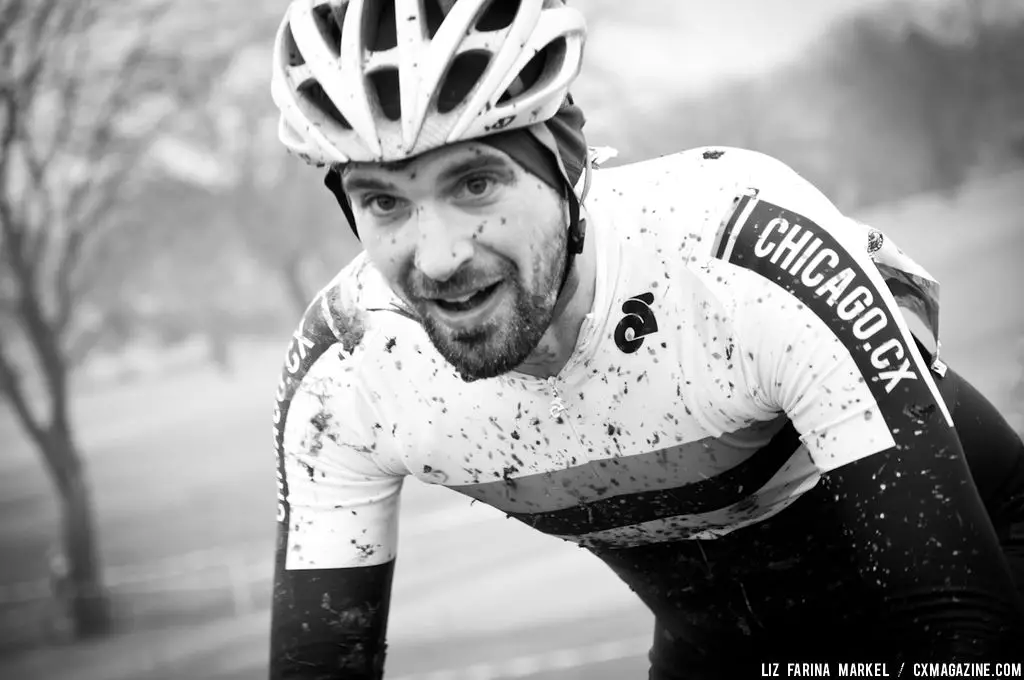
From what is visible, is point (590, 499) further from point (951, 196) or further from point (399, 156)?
point (951, 196)

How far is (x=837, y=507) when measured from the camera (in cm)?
201

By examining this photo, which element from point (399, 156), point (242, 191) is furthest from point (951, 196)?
point (399, 156)

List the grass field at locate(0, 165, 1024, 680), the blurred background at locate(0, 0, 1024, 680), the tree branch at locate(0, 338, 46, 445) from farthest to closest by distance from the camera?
1. the tree branch at locate(0, 338, 46, 445)
2. the blurred background at locate(0, 0, 1024, 680)
3. the grass field at locate(0, 165, 1024, 680)

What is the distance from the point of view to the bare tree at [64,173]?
11492 mm

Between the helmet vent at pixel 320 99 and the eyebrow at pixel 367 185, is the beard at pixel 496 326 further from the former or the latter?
the helmet vent at pixel 320 99

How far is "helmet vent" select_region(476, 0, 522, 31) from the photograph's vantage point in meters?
2.08

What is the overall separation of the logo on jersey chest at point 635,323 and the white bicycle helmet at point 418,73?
1.36 ft

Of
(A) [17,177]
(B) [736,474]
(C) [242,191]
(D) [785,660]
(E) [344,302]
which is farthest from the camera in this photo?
(C) [242,191]

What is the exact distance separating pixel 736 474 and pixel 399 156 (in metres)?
0.93

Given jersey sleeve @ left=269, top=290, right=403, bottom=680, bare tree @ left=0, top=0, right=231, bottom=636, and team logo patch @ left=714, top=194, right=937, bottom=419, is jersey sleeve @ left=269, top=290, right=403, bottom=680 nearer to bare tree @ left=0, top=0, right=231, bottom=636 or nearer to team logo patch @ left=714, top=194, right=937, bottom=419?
team logo patch @ left=714, top=194, right=937, bottom=419

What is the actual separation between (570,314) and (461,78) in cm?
50

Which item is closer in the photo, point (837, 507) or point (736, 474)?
point (837, 507)

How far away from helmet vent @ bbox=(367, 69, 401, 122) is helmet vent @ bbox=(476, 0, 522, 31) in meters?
0.19

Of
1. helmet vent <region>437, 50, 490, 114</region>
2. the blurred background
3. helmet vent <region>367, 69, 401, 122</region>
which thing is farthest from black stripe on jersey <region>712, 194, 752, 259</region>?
the blurred background
